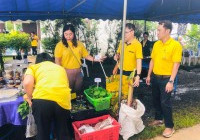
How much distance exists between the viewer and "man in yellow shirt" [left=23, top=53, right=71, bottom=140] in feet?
8.18

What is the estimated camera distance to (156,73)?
11.9 feet

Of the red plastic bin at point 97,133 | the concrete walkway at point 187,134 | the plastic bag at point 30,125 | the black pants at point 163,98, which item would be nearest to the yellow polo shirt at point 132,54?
the black pants at point 163,98

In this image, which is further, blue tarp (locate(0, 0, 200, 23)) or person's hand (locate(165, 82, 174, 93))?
blue tarp (locate(0, 0, 200, 23))

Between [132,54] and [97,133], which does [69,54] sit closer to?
[132,54]

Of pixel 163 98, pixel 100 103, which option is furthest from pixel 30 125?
pixel 163 98

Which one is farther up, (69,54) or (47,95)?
(69,54)

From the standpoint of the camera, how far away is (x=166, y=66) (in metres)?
3.46

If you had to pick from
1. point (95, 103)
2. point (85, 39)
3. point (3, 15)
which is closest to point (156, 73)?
point (95, 103)

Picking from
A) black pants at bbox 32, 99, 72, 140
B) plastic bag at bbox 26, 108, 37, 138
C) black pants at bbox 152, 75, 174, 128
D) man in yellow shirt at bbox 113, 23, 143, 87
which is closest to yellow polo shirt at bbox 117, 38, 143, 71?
man in yellow shirt at bbox 113, 23, 143, 87

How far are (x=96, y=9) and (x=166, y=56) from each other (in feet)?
11.7

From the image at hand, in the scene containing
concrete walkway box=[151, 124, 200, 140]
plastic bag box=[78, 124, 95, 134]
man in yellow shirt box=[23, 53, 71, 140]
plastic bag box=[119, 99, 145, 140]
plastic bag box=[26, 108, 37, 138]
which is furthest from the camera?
concrete walkway box=[151, 124, 200, 140]

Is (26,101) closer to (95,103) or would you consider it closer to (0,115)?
(0,115)

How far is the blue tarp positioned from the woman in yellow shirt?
1313 mm

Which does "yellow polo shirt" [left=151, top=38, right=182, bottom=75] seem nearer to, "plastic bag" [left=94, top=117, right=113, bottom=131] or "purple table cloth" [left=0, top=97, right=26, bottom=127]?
"plastic bag" [left=94, top=117, right=113, bottom=131]
